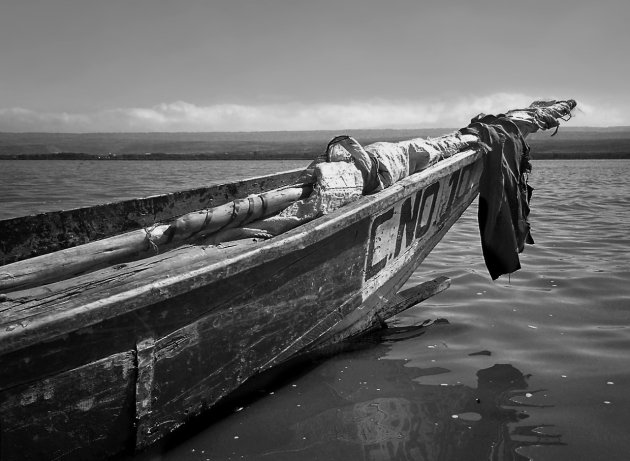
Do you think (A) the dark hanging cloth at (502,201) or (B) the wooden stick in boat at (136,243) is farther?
(A) the dark hanging cloth at (502,201)

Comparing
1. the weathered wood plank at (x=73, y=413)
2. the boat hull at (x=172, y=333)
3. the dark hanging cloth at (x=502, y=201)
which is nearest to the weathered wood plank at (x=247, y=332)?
the boat hull at (x=172, y=333)

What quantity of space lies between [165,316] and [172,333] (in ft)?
0.30

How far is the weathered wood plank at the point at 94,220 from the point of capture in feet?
10.9

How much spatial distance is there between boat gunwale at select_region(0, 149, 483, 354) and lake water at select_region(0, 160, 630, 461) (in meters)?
0.78

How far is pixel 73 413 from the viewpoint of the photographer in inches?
74.7

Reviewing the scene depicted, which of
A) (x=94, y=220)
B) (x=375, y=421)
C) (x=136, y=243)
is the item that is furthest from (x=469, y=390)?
(x=94, y=220)

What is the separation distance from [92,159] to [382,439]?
136 ft

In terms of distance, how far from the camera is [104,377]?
6.37 feet

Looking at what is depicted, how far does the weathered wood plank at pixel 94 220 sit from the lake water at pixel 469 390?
165 centimetres

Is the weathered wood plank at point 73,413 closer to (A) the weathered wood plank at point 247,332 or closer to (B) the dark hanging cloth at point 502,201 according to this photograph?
(A) the weathered wood plank at point 247,332

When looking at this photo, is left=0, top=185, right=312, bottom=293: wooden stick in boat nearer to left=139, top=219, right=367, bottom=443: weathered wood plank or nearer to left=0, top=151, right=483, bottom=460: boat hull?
left=0, top=151, right=483, bottom=460: boat hull

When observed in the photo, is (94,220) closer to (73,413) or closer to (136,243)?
(136,243)

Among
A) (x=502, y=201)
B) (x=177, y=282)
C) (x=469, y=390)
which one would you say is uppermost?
(x=502, y=201)

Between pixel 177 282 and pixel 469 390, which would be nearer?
pixel 177 282
